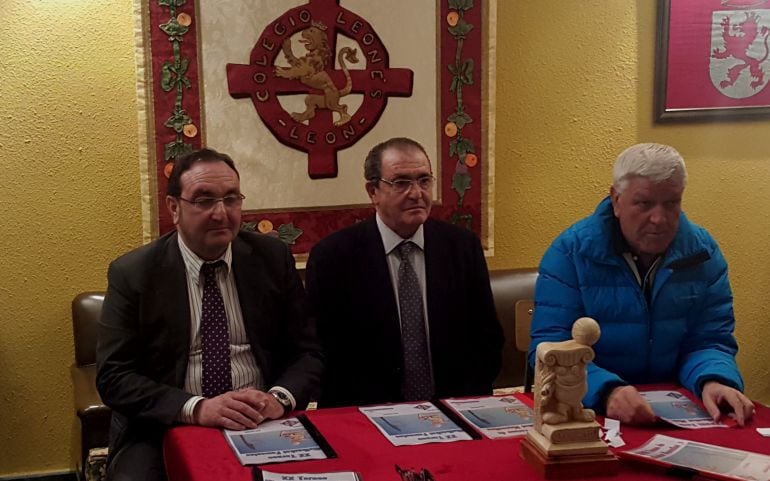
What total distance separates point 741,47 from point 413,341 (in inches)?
83.4

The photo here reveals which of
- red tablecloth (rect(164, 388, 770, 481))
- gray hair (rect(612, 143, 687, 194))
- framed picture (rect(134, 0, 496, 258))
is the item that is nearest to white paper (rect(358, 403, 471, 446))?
red tablecloth (rect(164, 388, 770, 481))

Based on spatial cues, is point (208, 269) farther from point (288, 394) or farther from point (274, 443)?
point (274, 443)

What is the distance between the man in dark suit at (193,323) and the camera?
215 centimetres

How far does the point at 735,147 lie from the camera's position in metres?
3.70

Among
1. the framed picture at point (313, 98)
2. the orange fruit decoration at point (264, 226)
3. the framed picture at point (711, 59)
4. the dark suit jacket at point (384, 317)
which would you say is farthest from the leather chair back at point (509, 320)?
the framed picture at point (711, 59)

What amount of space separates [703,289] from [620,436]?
590mm

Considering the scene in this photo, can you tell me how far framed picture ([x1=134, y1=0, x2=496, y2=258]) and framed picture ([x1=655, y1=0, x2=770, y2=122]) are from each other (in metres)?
0.80

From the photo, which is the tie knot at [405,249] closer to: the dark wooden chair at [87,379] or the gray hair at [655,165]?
the gray hair at [655,165]

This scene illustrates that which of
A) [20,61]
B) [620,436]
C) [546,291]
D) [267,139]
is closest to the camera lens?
[620,436]

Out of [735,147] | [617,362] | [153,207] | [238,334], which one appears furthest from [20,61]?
[735,147]

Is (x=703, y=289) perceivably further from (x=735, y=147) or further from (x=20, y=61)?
(x=20, y=61)

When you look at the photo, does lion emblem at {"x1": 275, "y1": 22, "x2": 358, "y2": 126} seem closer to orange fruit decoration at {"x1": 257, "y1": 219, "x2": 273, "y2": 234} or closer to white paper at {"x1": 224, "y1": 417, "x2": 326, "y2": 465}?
orange fruit decoration at {"x1": 257, "y1": 219, "x2": 273, "y2": 234}

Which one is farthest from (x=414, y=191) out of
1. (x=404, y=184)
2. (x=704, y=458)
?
(x=704, y=458)

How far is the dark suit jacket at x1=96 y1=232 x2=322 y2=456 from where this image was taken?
2.13 meters
